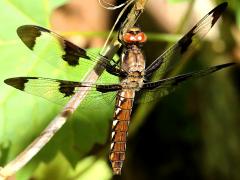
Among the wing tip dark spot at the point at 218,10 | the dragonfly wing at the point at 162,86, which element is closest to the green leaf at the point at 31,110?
the dragonfly wing at the point at 162,86

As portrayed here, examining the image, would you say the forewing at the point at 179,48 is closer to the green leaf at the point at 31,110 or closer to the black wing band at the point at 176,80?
the black wing band at the point at 176,80

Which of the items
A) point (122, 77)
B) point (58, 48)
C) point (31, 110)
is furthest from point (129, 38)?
point (31, 110)

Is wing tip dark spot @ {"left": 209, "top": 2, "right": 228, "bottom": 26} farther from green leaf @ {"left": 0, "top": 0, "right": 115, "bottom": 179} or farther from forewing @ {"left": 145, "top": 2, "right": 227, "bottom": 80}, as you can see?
green leaf @ {"left": 0, "top": 0, "right": 115, "bottom": 179}

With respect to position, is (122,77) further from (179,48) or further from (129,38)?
(179,48)

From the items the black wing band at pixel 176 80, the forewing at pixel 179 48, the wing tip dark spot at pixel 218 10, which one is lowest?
the black wing band at pixel 176 80

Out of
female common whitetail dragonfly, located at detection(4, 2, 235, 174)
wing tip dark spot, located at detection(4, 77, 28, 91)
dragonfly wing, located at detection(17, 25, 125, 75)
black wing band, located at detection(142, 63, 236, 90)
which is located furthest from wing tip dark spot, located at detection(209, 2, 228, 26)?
wing tip dark spot, located at detection(4, 77, 28, 91)

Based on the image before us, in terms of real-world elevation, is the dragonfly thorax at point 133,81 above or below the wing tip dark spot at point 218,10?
below
